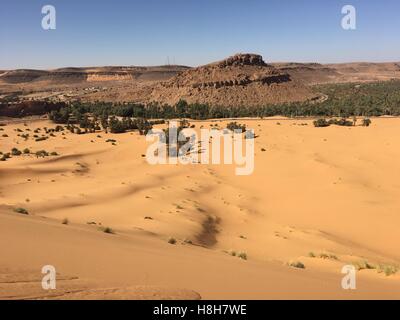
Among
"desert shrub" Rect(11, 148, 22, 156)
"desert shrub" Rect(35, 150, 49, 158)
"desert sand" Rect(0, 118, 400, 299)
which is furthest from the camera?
"desert shrub" Rect(11, 148, 22, 156)

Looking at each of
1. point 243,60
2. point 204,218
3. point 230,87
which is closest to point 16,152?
point 204,218

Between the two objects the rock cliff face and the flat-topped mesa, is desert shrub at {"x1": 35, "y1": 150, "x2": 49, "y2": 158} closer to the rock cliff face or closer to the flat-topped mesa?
the rock cliff face

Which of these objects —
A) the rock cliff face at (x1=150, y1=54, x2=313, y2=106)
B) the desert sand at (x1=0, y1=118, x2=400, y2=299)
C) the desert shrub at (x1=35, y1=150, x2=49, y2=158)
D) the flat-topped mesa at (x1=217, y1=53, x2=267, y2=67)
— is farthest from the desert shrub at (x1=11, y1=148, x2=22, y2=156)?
the flat-topped mesa at (x1=217, y1=53, x2=267, y2=67)

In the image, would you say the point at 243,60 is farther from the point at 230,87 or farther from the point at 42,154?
the point at 42,154

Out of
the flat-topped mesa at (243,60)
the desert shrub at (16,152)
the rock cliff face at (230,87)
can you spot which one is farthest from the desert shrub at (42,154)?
the flat-topped mesa at (243,60)

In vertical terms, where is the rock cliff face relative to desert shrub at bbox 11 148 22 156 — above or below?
above

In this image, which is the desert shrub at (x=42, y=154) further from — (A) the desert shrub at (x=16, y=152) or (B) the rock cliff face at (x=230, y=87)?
(B) the rock cliff face at (x=230, y=87)
